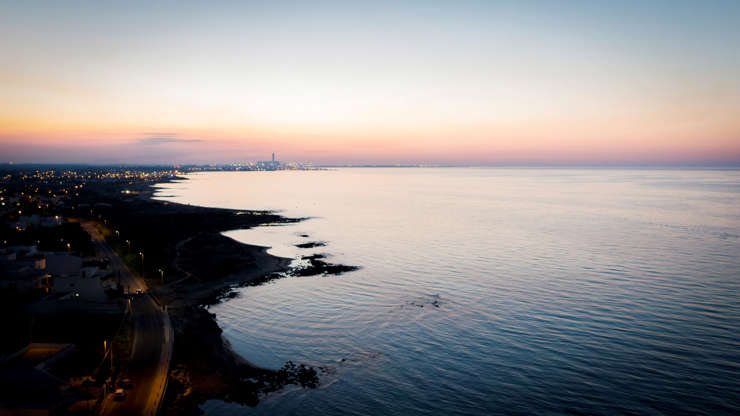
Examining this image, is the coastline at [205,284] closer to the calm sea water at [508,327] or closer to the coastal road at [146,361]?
the coastal road at [146,361]

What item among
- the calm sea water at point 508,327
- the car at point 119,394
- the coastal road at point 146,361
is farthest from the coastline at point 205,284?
the car at point 119,394

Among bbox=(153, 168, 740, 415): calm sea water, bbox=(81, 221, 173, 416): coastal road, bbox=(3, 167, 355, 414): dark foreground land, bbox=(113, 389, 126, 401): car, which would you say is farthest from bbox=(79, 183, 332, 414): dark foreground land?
bbox=(113, 389, 126, 401): car

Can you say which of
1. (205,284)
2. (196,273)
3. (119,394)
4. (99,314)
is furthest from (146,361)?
(196,273)

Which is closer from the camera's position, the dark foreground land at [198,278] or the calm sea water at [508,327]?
the calm sea water at [508,327]

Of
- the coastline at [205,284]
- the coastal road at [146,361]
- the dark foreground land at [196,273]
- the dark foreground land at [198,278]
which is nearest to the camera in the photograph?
the coastal road at [146,361]

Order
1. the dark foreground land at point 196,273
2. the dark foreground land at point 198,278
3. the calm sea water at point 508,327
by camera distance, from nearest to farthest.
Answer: the calm sea water at point 508,327, the dark foreground land at point 198,278, the dark foreground land at point 196,273

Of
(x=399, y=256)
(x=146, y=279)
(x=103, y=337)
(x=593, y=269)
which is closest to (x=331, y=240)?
(x=399, y=256)
